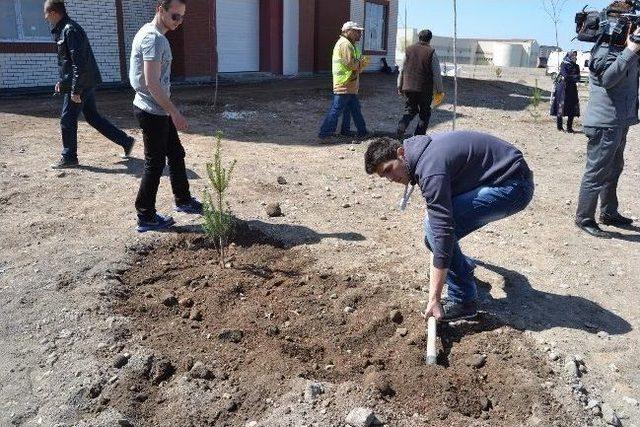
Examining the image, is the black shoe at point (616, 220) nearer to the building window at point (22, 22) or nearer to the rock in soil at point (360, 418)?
the rock in soil at point (360, 418)

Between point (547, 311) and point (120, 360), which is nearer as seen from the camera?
point (120, 360)

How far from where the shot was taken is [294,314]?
11.6ft

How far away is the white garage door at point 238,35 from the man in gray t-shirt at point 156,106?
39.7 ft

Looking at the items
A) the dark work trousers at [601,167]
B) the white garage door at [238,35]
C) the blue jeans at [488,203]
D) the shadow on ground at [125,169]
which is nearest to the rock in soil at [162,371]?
the blue jeans at [488,203]

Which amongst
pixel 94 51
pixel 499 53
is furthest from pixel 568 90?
pixel 499 53

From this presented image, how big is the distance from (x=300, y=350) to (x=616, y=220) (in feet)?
11.7

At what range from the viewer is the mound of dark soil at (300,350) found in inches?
109

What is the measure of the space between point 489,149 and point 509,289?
122 centimetres

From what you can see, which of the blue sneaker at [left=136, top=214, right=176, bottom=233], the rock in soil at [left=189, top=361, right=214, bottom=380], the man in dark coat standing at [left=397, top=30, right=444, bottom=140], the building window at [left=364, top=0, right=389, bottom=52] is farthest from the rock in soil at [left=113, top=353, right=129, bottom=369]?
the building window at [left=364, top=0, right=389, bottom=52]

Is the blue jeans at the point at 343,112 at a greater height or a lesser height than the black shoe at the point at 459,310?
greater

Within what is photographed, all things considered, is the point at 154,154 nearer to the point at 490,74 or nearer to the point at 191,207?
the point at 191,207

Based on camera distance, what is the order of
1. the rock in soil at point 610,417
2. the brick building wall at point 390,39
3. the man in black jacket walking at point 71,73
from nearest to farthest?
the rock in soil at point 610,417 → the man in black jacket walking at point 71,73 → the brick building wall at point 390,39

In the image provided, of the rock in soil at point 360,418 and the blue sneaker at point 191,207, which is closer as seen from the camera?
the rock in soil at point 360,418

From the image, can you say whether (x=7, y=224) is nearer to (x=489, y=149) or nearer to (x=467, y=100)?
(x=489, y=149)
